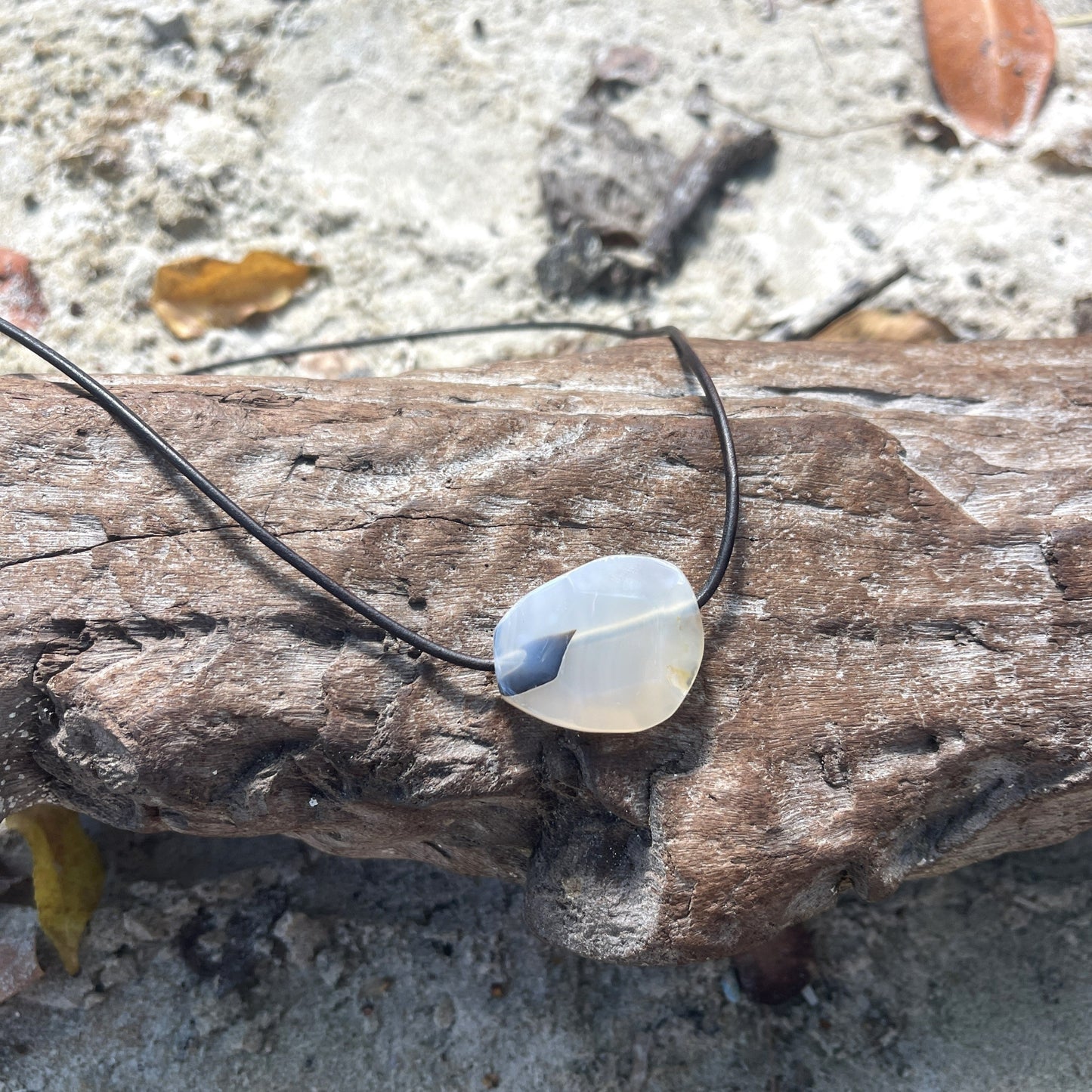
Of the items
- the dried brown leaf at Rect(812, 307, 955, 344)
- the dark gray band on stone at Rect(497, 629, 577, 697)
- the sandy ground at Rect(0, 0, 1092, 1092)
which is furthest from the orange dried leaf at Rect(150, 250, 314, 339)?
the dark gray band on stone at Rect(497, 629, 577, 697)

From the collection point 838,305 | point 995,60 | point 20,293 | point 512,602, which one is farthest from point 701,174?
point 20,293

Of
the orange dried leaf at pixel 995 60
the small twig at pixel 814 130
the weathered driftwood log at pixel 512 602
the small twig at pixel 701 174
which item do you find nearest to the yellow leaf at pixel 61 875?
the weathered driftwood log at pixel 512 602

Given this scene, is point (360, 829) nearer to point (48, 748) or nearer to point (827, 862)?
point (48, 748)

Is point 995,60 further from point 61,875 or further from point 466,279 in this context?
point 61,875

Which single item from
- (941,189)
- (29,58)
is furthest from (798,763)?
(29,58)

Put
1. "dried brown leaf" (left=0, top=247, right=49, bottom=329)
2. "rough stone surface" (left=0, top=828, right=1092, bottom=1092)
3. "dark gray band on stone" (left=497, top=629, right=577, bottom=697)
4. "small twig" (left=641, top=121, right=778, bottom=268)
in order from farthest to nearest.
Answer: "small twig" (left=641, top=121, right=778, bottom=268)
"dried brown leaf" (left=0, top=247, right=49, bottom=329)
"rough stone surface" (left=0, top=828, right=1092, bottom=1092)
"dark gray band on stone" (left=497, top=629, right=577, bottom=697)

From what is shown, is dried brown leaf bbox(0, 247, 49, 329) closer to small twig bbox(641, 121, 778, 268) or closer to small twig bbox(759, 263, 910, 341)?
small twig bbox(641, 121, 778, 268)
